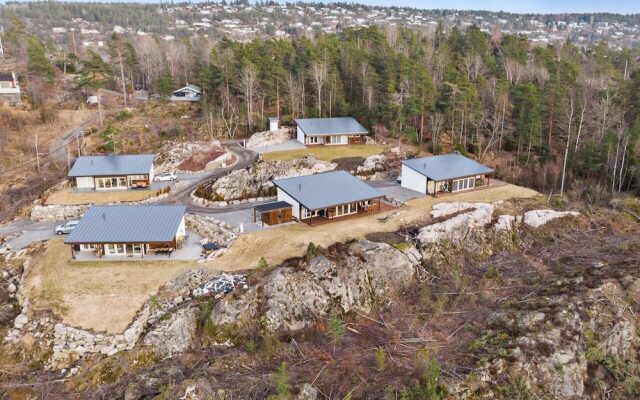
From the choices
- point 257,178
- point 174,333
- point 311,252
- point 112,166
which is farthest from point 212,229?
point 112,166

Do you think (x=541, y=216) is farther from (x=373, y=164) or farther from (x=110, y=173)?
(x=110, y=173)

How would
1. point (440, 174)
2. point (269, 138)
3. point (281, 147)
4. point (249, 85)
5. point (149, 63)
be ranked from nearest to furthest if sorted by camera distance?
point (440, 174), point (281, 147), point (269, 138), point (249, 85), point (149, 63)

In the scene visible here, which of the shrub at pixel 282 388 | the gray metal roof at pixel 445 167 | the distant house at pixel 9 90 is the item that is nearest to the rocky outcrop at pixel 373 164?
the gray metal roof at pixel 445 167

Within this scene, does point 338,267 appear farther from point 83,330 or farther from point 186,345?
point 83,330

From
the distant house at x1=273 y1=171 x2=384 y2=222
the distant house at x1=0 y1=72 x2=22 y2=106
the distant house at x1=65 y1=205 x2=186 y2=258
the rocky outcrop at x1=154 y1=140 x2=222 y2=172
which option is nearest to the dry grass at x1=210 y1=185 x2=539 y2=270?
the distant house at x1=273 y1=171 x2=384 y2=222

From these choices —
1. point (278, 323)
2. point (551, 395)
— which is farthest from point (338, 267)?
point (551, 395)

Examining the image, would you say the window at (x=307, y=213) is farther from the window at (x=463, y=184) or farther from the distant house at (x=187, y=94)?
the distant house at (x=187, y=94)

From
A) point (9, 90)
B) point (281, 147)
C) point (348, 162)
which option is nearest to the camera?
point (348, 162)
